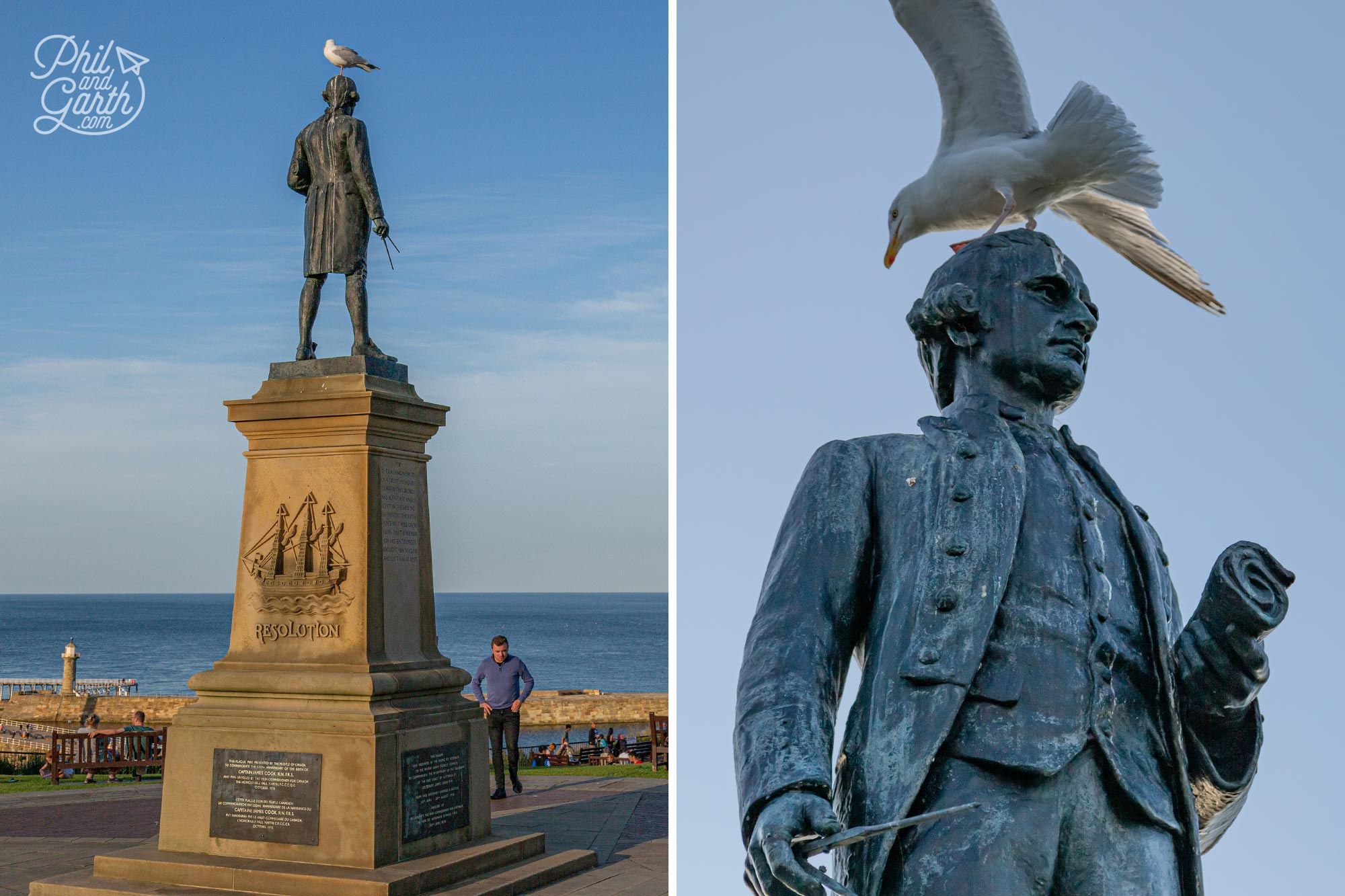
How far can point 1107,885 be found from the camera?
2.54 metres

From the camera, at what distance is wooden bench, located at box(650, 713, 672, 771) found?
18266 mm

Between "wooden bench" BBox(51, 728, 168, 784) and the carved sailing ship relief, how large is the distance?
29.6ft

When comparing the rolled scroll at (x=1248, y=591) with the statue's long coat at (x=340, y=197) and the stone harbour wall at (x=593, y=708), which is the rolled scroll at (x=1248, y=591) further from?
the stone harbour wall at (x=593, y=708)

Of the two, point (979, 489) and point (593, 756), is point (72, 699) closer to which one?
point (593, 756)

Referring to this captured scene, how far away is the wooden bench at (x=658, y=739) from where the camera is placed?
18266 mm

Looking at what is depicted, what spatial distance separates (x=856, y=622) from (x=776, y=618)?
0.20 meters

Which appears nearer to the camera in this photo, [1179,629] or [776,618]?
[776,618]

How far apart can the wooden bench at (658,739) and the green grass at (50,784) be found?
593 cm

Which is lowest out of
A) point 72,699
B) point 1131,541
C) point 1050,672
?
point 72,699

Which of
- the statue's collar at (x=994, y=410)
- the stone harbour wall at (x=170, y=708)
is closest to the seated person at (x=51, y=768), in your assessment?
the statue's collar at (x=994, y=410)

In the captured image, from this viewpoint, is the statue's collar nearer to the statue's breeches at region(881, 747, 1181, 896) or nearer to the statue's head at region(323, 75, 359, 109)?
the statue's breeches at region(881, 747, 1181, 896)

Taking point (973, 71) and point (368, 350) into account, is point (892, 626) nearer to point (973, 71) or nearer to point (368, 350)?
point (973, 71)

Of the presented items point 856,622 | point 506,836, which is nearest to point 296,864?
point 506,836

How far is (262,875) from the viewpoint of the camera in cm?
855
